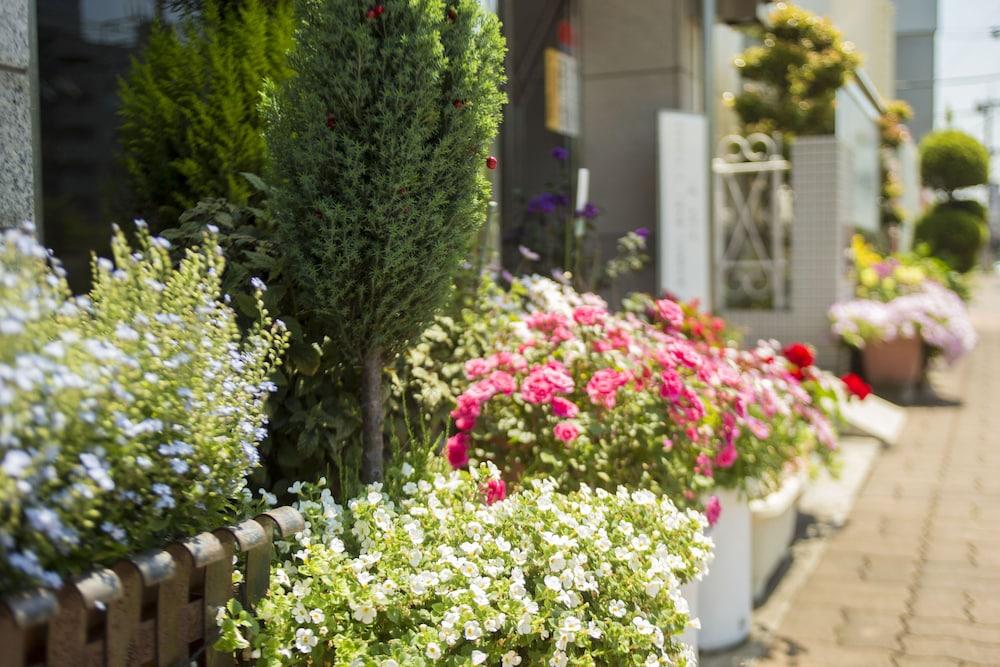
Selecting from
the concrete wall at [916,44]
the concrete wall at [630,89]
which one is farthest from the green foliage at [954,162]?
the concrete wall at [630,89]

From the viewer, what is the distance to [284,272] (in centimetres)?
251

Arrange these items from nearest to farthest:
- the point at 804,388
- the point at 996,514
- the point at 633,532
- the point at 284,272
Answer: the point at 633,532 → the point at 284,272 → the point at 804,388 → the point at 996,514

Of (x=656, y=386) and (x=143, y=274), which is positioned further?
(x=656, y=386)

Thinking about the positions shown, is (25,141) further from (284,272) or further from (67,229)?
(284,272)

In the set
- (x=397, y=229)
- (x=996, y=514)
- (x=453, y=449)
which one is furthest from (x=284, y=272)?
(x=996, y=514)

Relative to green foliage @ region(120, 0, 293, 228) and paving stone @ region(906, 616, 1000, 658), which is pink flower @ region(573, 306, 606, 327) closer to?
green foliage @ region(120, 0, 293, 228)

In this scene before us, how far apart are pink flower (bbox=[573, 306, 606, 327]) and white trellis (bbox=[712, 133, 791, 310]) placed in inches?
240

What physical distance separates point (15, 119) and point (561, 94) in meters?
4.18

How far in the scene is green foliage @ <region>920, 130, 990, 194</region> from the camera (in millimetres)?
18312

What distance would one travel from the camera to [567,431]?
2713mm

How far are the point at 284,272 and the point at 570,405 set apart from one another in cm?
87

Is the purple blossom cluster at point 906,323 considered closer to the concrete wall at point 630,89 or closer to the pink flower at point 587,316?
the concrete wall at point 630,89

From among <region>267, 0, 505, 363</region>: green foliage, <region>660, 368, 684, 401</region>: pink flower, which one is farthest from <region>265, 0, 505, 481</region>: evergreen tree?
<region>660, 368, 684, 401</region>: pink flower

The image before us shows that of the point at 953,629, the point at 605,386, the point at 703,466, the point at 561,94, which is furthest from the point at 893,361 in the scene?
the point at 605,386
